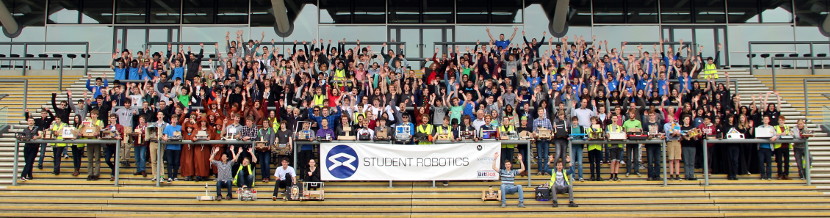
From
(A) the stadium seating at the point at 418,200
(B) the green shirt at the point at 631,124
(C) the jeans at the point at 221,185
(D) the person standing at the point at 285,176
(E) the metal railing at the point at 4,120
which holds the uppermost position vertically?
(E) the metal railing at the point at 4,120

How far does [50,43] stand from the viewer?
26359mm

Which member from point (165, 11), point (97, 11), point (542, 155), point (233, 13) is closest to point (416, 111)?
point (542, 155)

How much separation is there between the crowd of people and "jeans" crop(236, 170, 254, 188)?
0.03 m

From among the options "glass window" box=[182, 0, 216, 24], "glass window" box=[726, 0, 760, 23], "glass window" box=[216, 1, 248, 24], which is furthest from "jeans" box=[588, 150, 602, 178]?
"glass window" box=[182, 0, 216, 24]

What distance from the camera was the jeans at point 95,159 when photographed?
16.6 m

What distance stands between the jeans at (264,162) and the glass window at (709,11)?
696 inches

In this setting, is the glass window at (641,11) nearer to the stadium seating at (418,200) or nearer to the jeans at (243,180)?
the stadium seating at (418,200)

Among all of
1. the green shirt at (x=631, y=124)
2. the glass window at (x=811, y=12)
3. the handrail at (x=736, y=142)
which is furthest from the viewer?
the glass window at (x=811, y=12)

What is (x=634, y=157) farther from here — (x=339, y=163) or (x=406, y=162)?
(x=339, y=163)

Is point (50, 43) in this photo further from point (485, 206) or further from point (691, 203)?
point (691, 203)

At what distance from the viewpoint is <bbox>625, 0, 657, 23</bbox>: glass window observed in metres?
27.9

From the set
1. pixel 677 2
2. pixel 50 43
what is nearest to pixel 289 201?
pixel 50 43

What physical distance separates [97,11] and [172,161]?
14.0 meters

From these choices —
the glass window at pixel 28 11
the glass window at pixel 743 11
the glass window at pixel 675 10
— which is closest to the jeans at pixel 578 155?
the glass window at pixel 675 10
